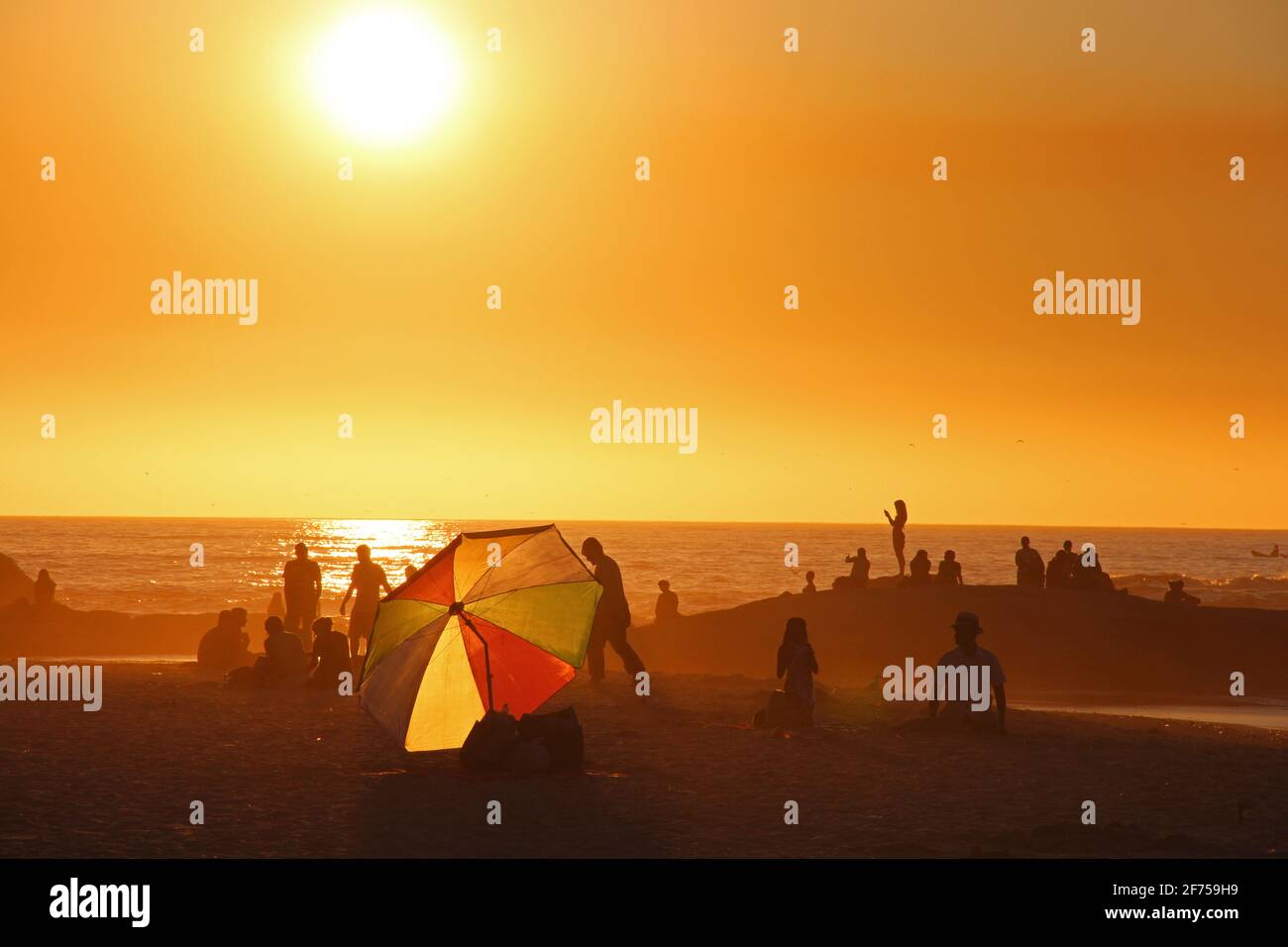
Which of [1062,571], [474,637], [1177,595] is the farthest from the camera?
[1177,595]

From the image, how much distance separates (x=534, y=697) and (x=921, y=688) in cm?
952

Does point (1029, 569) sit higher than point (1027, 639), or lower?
higher

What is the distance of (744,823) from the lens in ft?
38.5

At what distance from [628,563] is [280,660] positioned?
81.2 m

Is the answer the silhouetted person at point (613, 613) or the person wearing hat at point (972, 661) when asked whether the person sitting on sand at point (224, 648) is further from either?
the person wearing hat at point (972, 661)

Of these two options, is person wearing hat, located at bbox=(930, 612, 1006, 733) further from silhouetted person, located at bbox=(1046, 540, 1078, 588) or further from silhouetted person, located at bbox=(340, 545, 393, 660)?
silhouetted person, located at bbox=(1046, 540, 1078, 588)

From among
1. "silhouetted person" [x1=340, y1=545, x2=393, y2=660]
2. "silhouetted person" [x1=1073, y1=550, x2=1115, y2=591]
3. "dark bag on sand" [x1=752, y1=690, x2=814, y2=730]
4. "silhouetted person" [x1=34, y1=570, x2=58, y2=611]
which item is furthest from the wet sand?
"silhouetted person" [x1=34, y1=570, x2=58, y2=611]

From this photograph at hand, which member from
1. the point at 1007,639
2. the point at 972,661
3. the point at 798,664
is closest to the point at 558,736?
the point at 798,664

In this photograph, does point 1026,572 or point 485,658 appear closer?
point 485,658

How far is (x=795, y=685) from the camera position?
1706 centimetres

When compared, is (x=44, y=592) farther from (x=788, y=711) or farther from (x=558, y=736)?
(x=558, y=736)

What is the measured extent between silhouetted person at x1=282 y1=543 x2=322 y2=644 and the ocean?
95.0 ft

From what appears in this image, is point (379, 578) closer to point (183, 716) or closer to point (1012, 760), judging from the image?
point (183, 716)

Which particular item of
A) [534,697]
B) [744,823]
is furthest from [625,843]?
[534,697]
